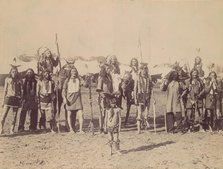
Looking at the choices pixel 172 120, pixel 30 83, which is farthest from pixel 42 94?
pixel 172 120

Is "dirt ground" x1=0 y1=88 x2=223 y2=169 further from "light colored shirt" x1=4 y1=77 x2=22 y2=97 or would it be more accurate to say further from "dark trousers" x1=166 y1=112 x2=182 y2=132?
"light colored shirt" x1=4 y1=77 x2=22 y2=97

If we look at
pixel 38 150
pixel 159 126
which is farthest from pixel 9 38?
pixel 159 126

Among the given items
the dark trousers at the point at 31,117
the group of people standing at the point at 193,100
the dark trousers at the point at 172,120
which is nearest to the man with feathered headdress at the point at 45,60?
the dark trousers at the point at 31,117

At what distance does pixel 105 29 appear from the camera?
440 cm

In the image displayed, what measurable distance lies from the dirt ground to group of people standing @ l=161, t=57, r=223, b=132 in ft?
0.28

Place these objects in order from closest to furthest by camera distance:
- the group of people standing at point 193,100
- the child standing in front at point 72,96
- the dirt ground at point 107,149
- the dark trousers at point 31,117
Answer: the dirt ground at point 107,149 → the dark trousers at point 31,117 → the child standing in front at point 72,96 → the group of people standing at point 193,100

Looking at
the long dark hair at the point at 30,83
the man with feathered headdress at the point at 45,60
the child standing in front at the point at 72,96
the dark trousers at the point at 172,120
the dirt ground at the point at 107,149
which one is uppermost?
the man with feathered headdress at the point at 45,60

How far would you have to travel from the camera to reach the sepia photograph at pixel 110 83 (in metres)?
4.25

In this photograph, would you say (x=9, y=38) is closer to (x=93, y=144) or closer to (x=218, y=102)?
(x=93, y=144)

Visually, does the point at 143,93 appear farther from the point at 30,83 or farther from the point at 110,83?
the point at 30,83

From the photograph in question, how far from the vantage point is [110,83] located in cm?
439

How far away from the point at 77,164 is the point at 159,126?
0.87 m

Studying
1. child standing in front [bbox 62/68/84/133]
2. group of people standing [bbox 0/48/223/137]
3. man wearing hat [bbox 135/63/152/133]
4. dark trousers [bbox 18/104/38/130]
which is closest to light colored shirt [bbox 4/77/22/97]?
group of people standing [bbox 0/48/223/137]

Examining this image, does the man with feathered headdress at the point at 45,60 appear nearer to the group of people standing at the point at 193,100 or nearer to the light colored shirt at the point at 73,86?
the light colored shirt at the point at 73,86
